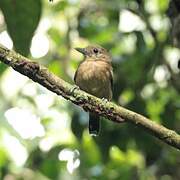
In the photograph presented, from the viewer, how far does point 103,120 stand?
4.54 metres

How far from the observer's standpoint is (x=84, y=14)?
17.3 ft

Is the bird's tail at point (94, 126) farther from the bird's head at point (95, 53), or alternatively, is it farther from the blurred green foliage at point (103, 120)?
the bird's head at point (95, 53)

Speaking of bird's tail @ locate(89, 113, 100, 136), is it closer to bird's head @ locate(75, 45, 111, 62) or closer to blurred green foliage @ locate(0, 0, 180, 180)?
blurred green foliage @ locate(0, 0, 180, 180)

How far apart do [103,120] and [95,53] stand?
0.97 metres

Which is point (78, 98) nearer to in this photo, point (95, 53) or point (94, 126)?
point (94, 126)

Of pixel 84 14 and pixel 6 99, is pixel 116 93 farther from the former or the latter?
pixel 6 99

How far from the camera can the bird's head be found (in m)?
5.23

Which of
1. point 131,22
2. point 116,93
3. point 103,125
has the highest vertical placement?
point 131,22

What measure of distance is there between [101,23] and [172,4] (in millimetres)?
2613

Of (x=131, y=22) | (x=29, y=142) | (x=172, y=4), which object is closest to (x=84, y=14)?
(x=131, y=22)

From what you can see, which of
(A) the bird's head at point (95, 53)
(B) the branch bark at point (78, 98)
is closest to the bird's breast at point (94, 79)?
(A) the bird's head at point (95, 53)

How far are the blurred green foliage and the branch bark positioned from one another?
113 centimetres

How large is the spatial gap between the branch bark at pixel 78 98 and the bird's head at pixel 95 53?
2.66 metres

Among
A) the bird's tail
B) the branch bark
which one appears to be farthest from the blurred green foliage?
the branch bark
